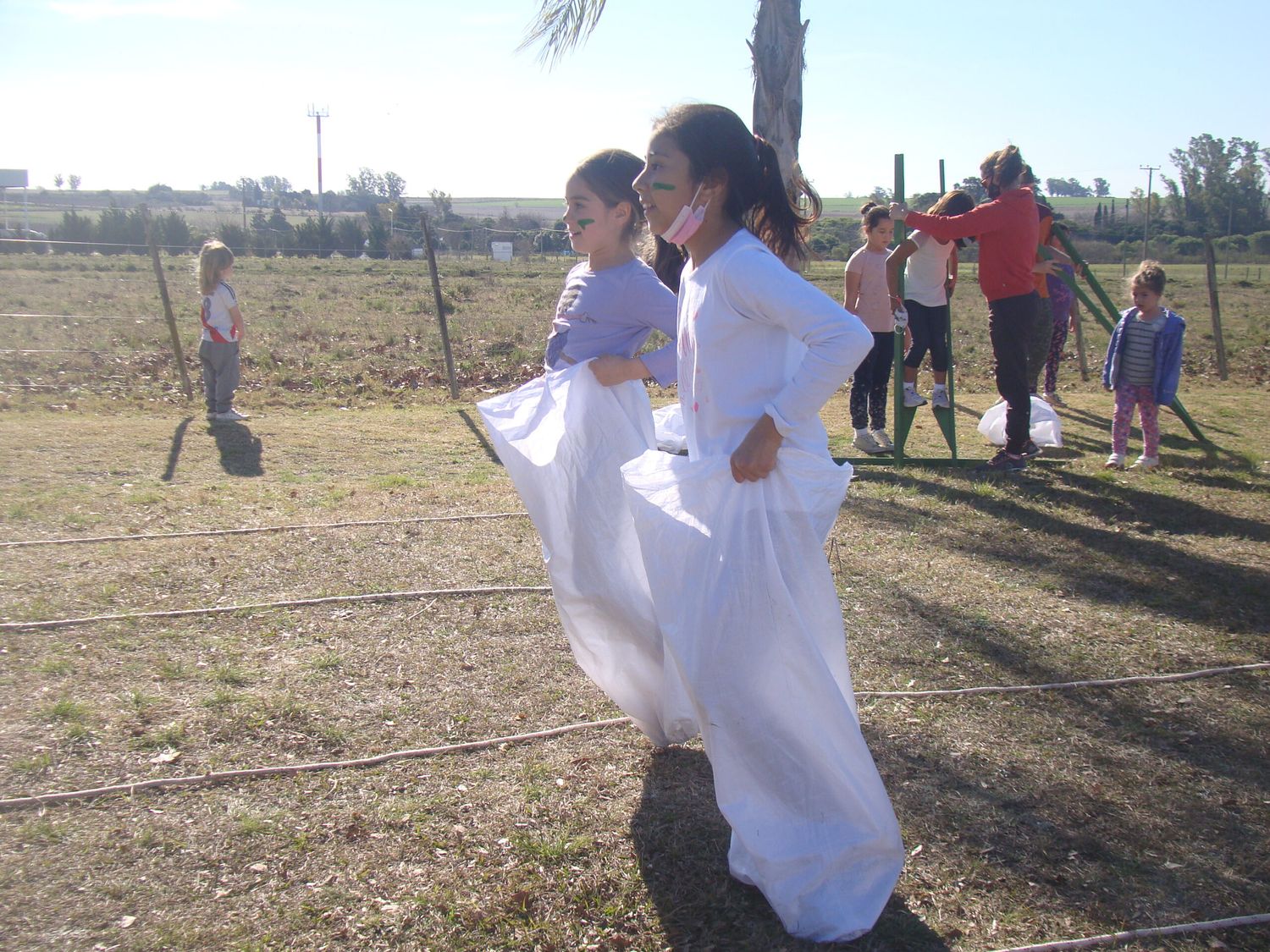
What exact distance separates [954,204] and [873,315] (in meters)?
0.96

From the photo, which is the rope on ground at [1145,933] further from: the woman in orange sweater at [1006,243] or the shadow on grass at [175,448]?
the shadow on grass at [175,448]

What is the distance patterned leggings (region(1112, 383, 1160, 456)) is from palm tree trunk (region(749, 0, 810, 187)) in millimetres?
2798

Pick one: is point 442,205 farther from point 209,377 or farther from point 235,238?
point 209,377

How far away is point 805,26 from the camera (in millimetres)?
7227

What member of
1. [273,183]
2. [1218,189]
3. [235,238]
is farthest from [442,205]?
[273,183]

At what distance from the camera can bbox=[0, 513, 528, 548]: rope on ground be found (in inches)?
203

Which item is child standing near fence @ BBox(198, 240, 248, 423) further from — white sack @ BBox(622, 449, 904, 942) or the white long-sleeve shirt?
white sack @ BBox(622, 449, 904, 942)

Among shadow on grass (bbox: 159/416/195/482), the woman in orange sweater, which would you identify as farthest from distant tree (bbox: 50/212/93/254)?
the woman in orange sweater

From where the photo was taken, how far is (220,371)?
867 cm

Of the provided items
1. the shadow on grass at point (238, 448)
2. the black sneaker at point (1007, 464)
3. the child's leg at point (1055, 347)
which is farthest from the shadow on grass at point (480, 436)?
the child's leg at point (1055, 347)

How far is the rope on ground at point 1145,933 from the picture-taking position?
2.16m

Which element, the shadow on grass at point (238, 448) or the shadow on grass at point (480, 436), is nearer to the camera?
the shadow on grass at point (238, 448)

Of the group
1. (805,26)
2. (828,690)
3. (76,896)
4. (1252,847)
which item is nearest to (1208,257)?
(805,26)

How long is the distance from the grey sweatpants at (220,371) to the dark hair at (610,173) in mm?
6597
